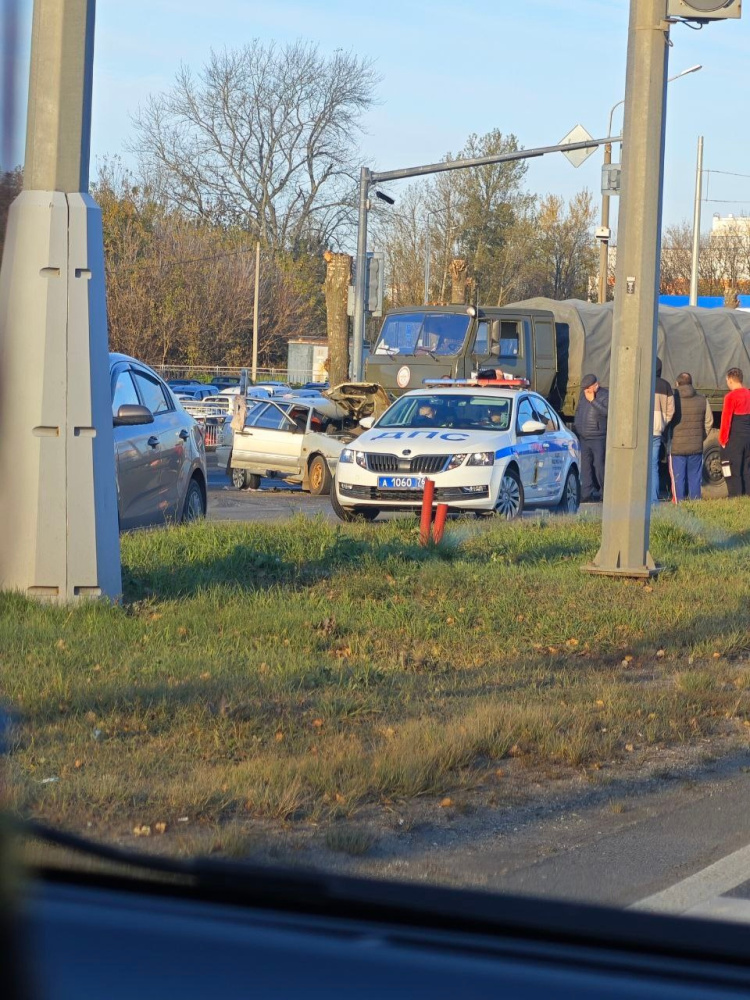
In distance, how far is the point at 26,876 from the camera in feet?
5.17

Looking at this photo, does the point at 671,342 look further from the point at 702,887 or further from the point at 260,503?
the point at 702,887

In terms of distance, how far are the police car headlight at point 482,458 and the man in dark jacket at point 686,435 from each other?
484 cm

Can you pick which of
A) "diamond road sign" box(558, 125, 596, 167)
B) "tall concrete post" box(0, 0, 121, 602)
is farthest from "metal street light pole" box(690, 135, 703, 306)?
"tall concrete post" box(0, 0, 121, 602)

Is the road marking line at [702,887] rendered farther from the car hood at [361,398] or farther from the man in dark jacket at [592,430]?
the car hood at [361,398]

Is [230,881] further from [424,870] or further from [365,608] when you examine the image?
[365,608]

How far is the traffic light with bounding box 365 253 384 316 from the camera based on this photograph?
25.0 meters

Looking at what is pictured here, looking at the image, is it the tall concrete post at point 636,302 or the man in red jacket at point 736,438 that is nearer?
the tall concrete post at point 636,302

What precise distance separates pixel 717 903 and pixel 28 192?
549cm

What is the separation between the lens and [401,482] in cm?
1521

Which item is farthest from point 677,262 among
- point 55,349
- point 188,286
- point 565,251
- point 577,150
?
point 55,349

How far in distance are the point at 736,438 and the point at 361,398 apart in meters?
5.85

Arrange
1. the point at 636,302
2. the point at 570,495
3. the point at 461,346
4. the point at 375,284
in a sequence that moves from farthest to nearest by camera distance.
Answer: the point at 375,284 < the point at 461,346 < the point at 570,495 < the point at 636,302

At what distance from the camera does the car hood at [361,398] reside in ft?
71.5

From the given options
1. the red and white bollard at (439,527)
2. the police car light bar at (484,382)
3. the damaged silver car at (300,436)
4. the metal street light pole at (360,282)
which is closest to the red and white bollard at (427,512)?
the red and white bollard at (439,527)
